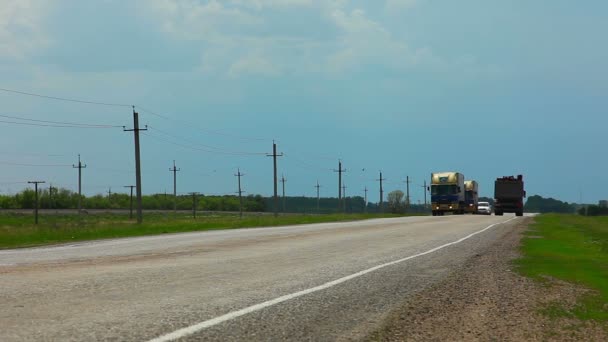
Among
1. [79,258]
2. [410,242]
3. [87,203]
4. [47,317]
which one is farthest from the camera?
[87,203]

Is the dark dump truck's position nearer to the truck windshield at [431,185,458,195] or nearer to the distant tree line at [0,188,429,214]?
the truck windshield at [431,185,458,195]

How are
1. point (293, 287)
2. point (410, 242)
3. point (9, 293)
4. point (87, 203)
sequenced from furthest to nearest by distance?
point (87, 203)
point (410, 242)
point (293, 287)
point (9, 293)

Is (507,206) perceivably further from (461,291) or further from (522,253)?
(461,291)

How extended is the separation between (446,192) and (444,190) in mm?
299

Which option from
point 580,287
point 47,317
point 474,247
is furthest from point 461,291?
point 474,247

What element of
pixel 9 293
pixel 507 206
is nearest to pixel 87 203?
pixel 507 206

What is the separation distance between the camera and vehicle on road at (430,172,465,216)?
73.2 m

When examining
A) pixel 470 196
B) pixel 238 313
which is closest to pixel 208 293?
pixel 238 313

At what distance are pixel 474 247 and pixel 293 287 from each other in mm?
13268

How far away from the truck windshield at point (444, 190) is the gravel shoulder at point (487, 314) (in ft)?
198

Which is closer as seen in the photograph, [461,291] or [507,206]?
[461,291]

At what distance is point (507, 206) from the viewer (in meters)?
75.2

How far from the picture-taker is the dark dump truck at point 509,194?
73.4 metres

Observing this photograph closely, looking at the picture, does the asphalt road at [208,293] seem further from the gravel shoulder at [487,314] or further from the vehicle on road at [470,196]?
the vehicle on road at [470,196]
